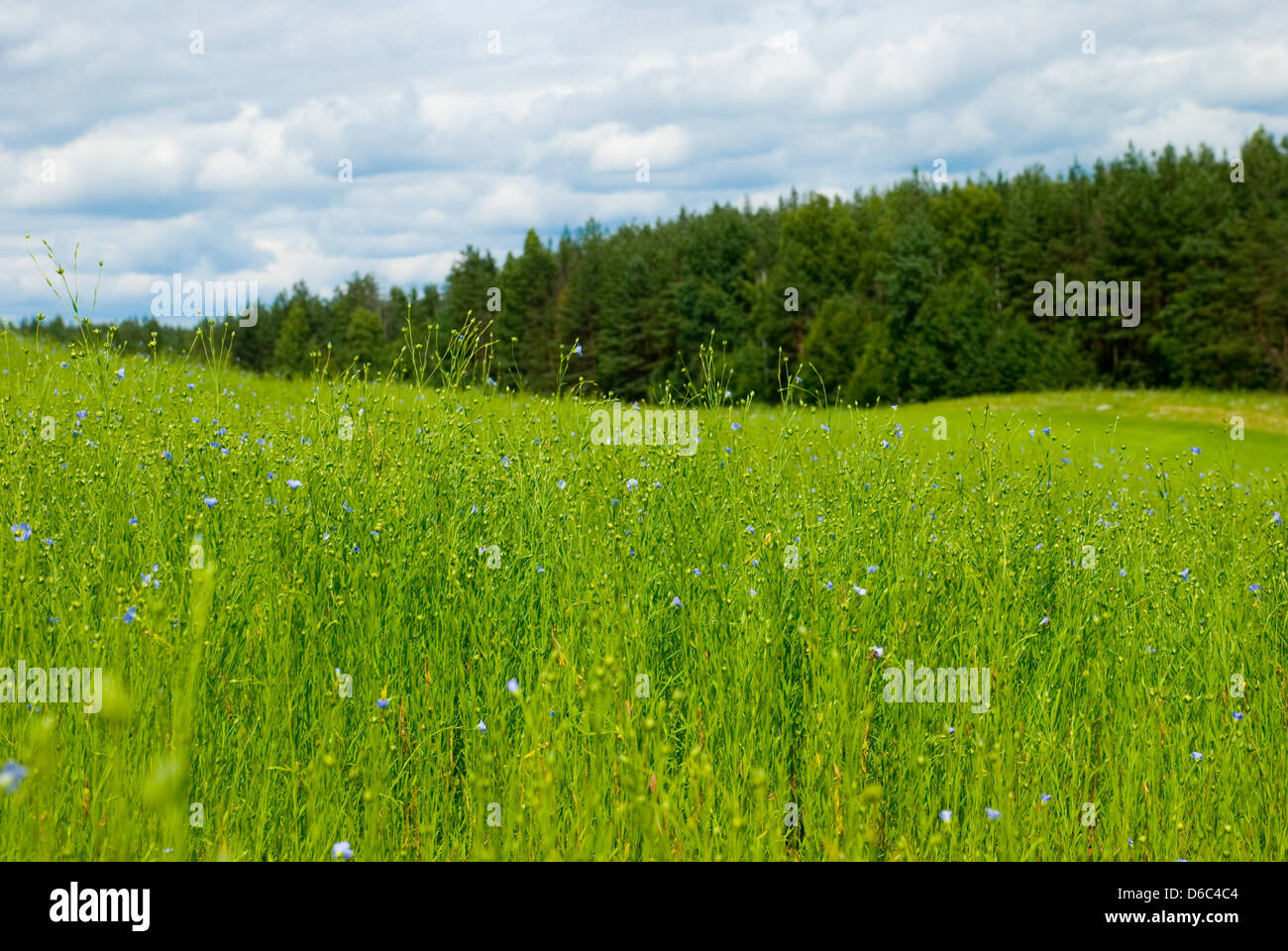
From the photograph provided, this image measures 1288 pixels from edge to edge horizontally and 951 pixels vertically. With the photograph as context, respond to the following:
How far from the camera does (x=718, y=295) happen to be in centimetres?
7450

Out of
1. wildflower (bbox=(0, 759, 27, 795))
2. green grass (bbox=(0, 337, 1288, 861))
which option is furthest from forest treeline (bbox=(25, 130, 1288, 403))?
wildflower (bbox=(0, 759, 27, 795))

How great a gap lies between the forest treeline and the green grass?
4354cm

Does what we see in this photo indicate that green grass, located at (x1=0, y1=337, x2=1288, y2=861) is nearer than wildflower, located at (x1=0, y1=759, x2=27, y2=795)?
No

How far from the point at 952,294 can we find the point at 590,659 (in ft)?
215

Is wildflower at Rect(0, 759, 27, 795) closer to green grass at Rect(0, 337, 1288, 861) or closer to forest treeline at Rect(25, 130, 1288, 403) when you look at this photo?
green grass at Rect(0, 337, 1288, 861)

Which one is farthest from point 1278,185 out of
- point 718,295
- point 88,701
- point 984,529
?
point 88,701

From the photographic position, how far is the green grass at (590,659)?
3.06 m

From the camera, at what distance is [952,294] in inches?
2520

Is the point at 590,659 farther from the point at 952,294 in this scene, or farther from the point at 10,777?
the point at 952,294

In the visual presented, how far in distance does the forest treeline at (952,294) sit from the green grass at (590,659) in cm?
4354

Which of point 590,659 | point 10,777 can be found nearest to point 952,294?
point 590,659

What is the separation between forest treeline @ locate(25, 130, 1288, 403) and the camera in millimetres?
57781
